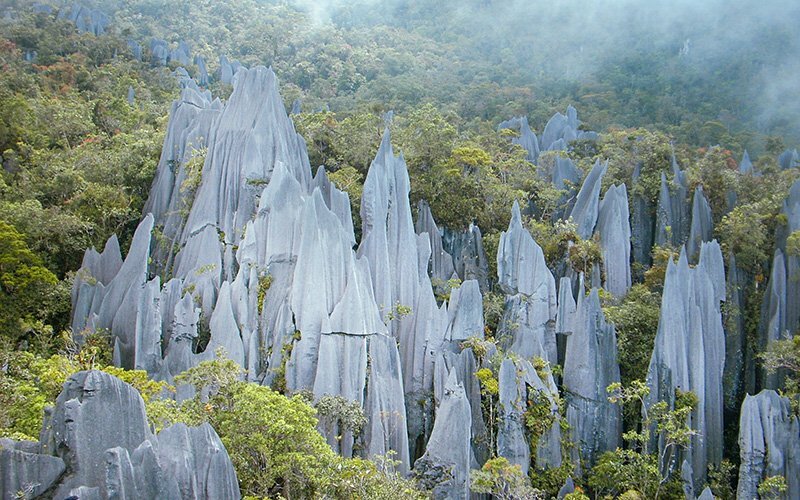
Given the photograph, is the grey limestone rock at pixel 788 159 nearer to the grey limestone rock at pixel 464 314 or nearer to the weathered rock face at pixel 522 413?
the grey limestone rock at pixel 464 314

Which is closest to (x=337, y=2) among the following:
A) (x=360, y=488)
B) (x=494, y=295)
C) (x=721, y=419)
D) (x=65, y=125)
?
(x=65, y=125)

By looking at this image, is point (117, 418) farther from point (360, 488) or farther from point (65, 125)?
point (65, 125)

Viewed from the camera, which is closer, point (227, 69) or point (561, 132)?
point (561, 132)

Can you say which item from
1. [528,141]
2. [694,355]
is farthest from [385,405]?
[528,141]

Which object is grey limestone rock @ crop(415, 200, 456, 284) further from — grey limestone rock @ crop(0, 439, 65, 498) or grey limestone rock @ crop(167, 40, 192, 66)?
grey limestone rock @ crop(167, 40, 192, 66)

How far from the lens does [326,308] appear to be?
21.3m

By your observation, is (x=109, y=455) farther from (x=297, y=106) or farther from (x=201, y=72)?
(x=201, y=72)

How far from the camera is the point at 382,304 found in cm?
2369

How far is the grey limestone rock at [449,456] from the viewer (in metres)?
18.4

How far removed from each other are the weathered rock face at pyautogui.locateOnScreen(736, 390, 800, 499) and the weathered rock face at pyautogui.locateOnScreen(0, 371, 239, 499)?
1456cm

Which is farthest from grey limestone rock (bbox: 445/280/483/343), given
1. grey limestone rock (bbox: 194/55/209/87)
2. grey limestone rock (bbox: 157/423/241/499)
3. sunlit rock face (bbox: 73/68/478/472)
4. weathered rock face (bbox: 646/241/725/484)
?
grey limestone rock (bbox: 194/55/209/87)

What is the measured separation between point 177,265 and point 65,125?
12610 mm

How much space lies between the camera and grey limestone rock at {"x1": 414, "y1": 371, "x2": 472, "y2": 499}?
60.2ft

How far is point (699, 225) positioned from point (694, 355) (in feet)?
25.7
